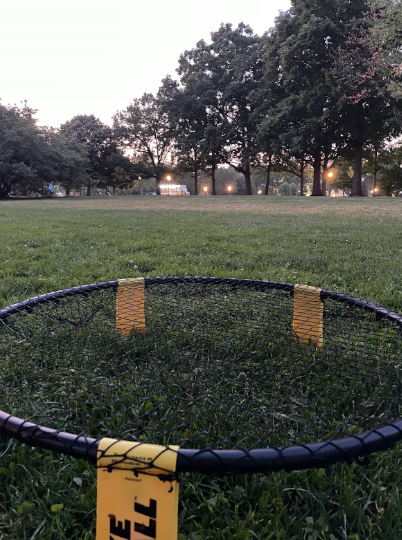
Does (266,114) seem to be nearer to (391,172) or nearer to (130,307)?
(391,172)

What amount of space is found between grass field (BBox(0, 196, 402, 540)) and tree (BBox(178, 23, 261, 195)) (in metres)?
23.7

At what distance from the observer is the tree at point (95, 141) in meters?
38.6

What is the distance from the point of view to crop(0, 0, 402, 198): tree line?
19.1 m

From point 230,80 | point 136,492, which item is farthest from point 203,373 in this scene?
point 230,80

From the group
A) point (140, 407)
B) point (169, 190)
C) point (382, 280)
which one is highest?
point (169, 190)

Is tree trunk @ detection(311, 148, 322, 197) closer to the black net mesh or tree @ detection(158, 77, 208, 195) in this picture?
tree @ detection(158, 77, 208, 195)

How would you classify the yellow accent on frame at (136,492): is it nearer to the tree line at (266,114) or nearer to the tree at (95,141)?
the tree line at (266,114)

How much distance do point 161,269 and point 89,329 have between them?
1630mm

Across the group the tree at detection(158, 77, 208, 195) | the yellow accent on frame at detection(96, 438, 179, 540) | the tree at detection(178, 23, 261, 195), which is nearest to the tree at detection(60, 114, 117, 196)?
the tree at detection(158, 77, 208, 195)

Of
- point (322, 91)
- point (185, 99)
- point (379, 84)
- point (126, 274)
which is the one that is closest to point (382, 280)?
point (126, 274)

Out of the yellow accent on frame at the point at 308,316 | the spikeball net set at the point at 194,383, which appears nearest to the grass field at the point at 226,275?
the spikeball net set at the point at 194,383

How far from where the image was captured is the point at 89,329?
2.14 m

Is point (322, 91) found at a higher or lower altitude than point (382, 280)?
higher

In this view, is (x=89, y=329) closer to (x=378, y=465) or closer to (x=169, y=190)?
(x=378, y=465)
